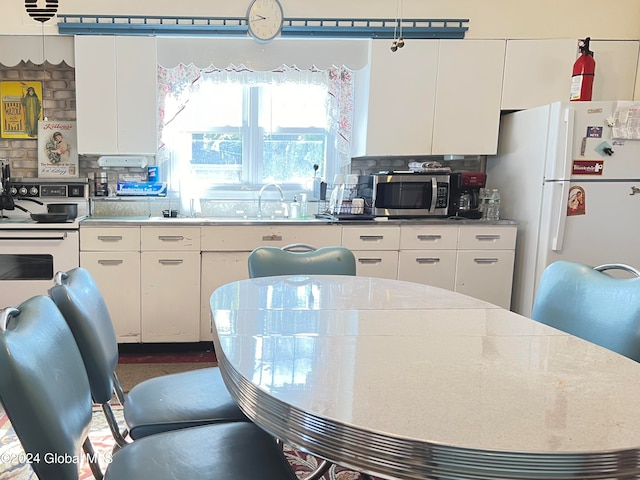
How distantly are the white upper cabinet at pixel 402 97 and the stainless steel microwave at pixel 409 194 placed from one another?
0.69 feet

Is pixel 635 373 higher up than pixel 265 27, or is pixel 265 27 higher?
pixel 265 27

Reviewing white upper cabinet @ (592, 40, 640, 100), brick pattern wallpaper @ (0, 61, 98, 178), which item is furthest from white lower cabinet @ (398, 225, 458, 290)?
brick pattern wallpaper @ (0, 61, 98, 178)

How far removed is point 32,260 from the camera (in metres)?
2.95

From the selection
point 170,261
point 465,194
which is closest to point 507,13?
point 465,194

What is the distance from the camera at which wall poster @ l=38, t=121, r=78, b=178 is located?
3.45m

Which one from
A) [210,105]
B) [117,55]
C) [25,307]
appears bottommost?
[25,307]

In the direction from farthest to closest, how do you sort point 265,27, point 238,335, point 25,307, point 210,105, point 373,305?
1. point 210,105
2. point 265,27
3. point 373,305
4. point 238,335
5. point 25,307

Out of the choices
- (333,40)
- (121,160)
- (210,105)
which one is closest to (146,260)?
(121,160)

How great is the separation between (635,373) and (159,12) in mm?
3527

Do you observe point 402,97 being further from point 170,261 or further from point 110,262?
point 110,262

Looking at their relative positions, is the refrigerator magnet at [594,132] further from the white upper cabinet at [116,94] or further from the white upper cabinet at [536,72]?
the white upper cabinet at [116,94]

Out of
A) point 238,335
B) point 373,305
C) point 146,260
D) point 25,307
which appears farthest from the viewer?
point 146,260

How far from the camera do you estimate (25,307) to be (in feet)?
3.43

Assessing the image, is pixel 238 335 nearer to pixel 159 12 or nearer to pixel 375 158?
pixel 375 158
